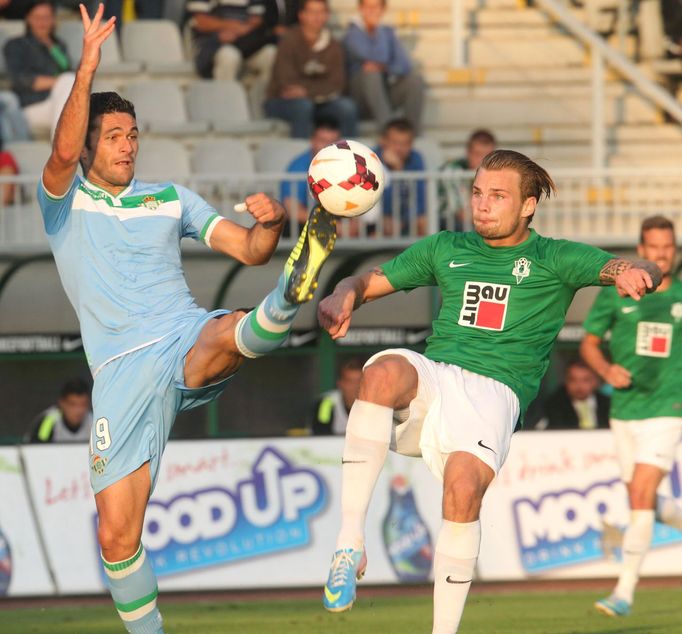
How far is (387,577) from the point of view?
12742mm

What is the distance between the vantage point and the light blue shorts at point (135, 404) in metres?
7.67

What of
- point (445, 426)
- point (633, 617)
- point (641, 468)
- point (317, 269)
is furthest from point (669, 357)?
point (317, 269)

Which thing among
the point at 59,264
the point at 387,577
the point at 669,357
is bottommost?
the point at 387,577

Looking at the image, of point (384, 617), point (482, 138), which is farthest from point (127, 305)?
point (482, 138)

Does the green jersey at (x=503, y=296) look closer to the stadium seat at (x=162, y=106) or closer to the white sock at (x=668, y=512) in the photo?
the white sock at (x=668, y=512)

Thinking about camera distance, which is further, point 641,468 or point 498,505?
point 498,505

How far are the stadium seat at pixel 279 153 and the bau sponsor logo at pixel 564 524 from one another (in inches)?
188

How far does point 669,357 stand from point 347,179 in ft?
15.1

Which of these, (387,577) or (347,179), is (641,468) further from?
(347,179)

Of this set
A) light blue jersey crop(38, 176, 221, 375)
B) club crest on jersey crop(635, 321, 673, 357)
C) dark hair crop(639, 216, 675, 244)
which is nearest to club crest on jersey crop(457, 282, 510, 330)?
light blue jersey crop(38, 176, 221, 375)

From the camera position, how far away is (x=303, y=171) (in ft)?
49.8

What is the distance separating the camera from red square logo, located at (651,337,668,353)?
11266mm

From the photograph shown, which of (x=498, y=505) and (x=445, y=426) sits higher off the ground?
(x=445, y=426)

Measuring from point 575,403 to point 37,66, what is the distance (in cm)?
620
